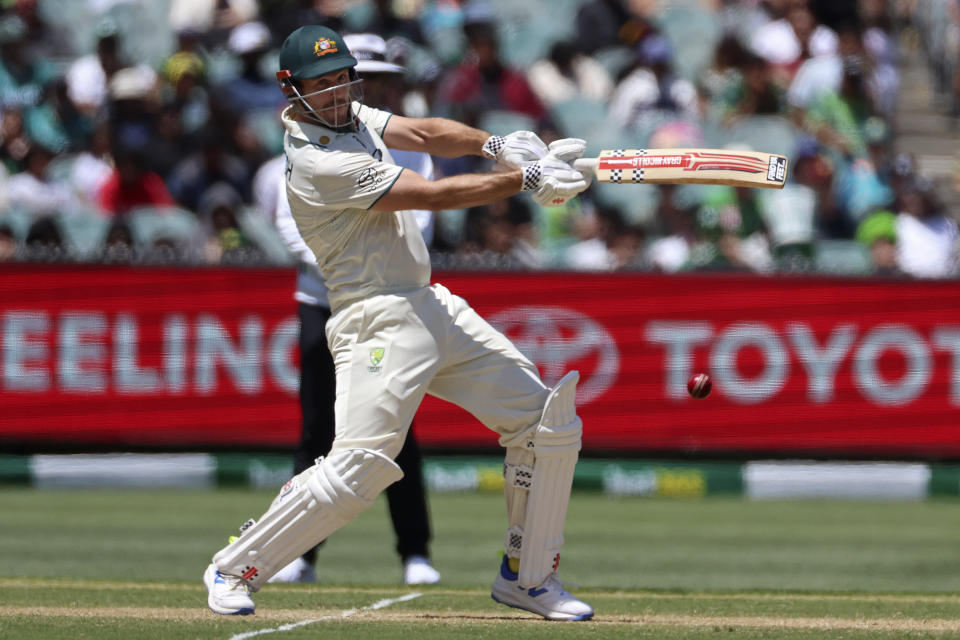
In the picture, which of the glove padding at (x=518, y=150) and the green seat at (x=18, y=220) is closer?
the glove padding at (x=518, y=150)

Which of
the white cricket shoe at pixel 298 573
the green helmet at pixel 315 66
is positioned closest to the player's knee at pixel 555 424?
the green helmet at pixel 315 66

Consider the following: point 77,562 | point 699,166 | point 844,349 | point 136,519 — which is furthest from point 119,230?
point 699,166

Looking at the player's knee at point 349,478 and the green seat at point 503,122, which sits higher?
the green seat at point 503,122

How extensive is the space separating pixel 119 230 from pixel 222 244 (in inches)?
33.0

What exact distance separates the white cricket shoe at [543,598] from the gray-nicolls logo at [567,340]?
5.47 meters

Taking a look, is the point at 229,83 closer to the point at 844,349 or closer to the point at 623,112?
the point at 623,112

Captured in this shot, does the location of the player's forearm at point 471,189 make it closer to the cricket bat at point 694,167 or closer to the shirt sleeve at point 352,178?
the shirt sleeve at point 352,178

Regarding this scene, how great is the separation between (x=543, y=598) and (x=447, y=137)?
1822mm

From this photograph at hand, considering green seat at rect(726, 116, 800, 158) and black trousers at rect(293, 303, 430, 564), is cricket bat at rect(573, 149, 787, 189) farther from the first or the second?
green seat at rect(726, 116, 800, 158)

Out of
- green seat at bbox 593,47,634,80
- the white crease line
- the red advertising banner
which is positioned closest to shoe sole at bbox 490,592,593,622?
the white crease line

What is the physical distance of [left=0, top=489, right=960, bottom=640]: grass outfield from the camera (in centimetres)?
571

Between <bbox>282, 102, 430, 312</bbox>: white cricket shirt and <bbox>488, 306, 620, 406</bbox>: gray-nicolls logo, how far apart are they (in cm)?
561

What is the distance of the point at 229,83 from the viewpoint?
14680 mm

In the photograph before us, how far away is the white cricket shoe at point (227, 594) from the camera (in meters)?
5.76
